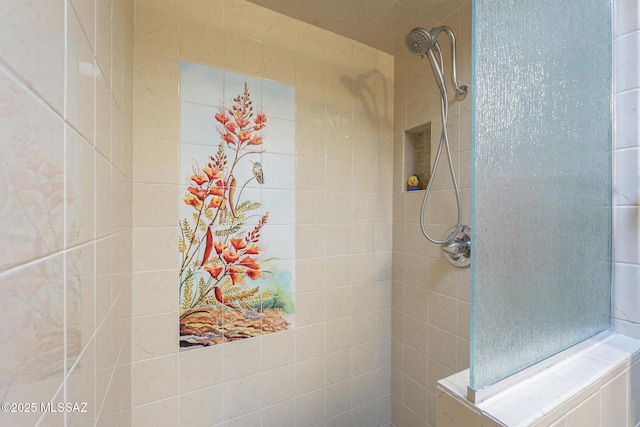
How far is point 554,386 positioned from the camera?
1.68 ft

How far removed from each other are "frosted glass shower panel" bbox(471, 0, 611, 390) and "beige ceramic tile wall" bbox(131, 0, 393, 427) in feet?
2.89

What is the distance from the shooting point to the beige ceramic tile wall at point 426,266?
44.0 inches

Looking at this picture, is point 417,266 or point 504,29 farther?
point 417,266

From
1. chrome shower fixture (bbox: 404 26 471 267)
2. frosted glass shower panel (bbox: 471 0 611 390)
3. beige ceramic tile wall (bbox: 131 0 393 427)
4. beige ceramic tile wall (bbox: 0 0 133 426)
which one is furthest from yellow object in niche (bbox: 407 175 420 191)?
beige ceramic tile wall (bbox: 0 0 133 426)

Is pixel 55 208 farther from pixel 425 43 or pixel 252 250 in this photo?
pixel 425 43

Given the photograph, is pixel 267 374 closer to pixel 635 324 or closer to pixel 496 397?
pixel 496 397

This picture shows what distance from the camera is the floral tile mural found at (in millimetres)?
1024

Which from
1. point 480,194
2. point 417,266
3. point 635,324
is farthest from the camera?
point 417,266

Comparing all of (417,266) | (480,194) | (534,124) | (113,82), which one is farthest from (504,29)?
(417,266)

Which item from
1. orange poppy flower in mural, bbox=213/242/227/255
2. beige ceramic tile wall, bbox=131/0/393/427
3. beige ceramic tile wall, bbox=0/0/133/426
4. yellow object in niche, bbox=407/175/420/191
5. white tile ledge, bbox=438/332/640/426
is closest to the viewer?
beige ceramic tile wall, bbox=0/0/133/426

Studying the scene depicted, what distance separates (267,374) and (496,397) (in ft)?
3.27

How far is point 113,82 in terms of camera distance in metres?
0.59

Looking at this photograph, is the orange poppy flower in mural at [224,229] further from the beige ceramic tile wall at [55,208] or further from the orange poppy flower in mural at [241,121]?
the beige ceramic tile wall at [55,208]

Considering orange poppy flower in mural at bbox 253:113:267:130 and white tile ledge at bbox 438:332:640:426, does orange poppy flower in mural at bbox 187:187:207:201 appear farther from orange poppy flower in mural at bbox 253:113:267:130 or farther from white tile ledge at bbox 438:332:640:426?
white tile ledge at bbox 438:332:640:426
